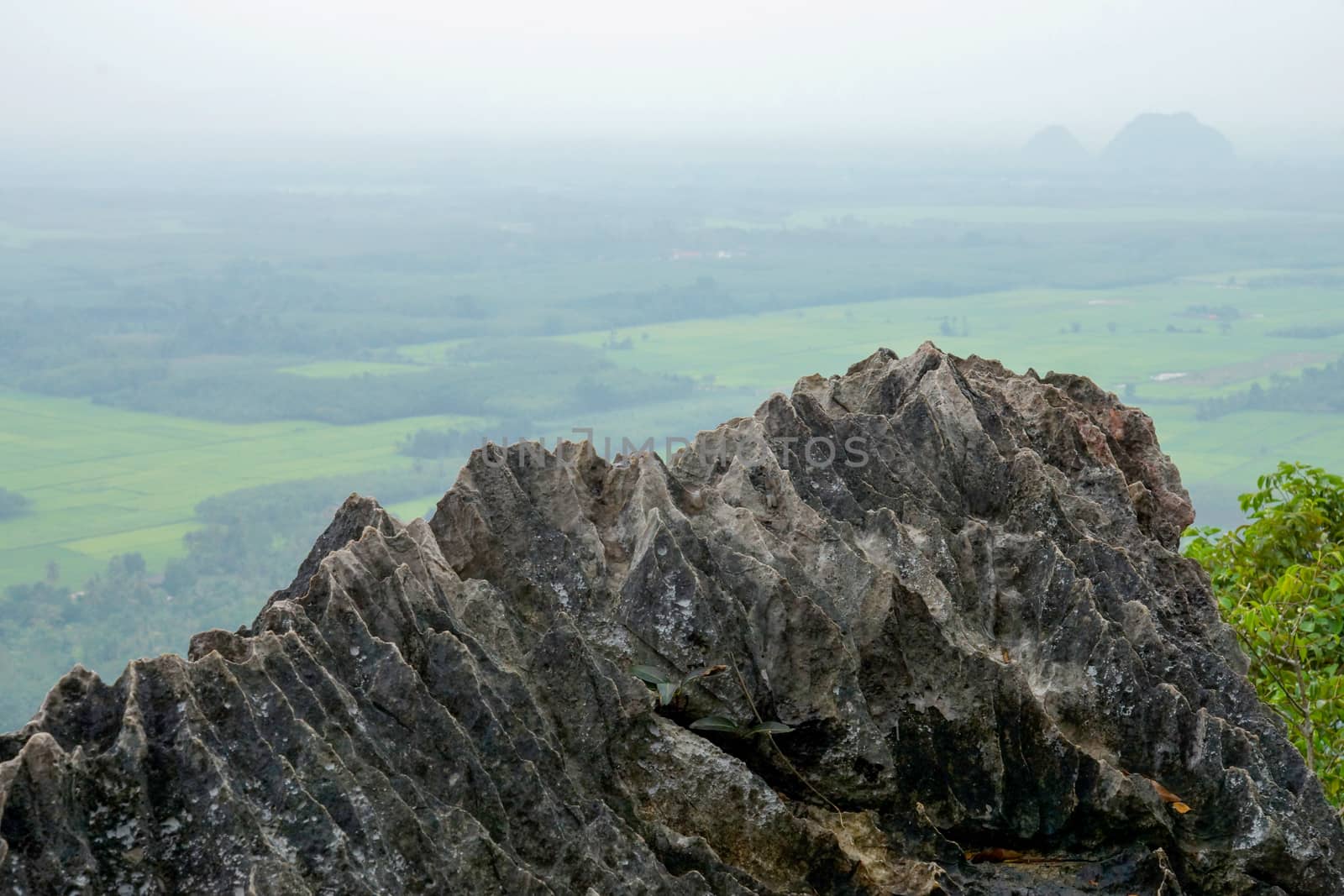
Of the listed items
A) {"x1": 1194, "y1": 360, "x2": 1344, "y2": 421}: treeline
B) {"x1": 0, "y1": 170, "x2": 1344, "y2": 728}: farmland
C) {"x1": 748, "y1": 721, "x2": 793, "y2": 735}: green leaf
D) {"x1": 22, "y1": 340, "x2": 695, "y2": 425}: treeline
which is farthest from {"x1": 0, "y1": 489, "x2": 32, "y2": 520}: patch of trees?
{"x1": 748, "y1": 721, "x2": 793, "y2": 735}: green leaf

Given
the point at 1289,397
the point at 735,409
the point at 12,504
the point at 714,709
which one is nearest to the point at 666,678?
the point at 714,709

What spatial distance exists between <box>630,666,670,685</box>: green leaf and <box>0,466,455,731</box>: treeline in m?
41.8

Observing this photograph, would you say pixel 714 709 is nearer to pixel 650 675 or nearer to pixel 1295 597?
pixel 650 675

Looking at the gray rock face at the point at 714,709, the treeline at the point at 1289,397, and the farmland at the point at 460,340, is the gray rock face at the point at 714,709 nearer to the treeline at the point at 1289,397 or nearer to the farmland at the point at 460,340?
the farmland at the point at 460,340

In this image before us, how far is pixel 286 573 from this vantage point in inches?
2532

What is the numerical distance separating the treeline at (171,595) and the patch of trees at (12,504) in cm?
1085

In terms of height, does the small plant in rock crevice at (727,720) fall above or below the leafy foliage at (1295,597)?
above

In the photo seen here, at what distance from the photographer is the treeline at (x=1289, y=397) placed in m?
77.5

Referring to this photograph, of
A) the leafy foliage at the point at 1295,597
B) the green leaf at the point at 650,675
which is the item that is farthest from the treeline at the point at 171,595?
the green leaf at the point at 650,675

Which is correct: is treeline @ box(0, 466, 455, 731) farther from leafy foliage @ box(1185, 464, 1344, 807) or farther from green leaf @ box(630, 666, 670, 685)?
green leaf @ box(630, 666, 670, 685)

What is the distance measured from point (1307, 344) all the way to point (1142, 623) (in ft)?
359

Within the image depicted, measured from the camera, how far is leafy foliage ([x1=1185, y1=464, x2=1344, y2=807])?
9.98 meters

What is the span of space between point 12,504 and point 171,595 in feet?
72.3

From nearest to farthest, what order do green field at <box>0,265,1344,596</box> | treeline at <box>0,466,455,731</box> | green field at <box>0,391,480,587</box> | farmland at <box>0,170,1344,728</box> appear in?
1. treeline at <box>0,466,455,731</box>
2. green field at <box>0,391,480,587</box>
3. farmland at <box>0,170,1344,728</box>
4. green field at <box>0,265,1344,596</box>
